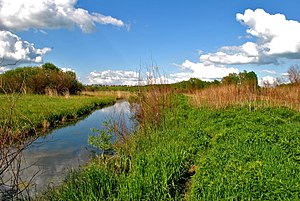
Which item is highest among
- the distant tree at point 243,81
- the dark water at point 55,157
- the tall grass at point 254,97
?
the distant tree at point 243,81

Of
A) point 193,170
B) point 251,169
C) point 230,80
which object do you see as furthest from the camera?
point 230,80

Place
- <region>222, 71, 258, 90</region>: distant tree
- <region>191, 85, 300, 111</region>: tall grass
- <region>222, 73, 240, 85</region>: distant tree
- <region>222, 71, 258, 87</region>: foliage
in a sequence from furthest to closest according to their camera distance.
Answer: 1. <region>222, 73, 240, 85</region>: distant tree
2. <region>222, 71, 258, 87</region>: foliage
3. <region>222, 71, 258, 90</region>: distant tree
4. <region>191, 85, 300, 111</region>: tall grass

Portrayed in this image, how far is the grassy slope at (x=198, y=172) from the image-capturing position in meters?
5.15

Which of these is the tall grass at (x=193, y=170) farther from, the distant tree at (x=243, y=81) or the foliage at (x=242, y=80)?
the foliage at (x=242, y=80)

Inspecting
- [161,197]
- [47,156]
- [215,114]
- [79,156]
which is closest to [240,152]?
[161,197]

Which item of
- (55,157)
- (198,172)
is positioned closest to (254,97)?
(55,157)

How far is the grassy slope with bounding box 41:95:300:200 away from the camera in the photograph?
5.15 metres

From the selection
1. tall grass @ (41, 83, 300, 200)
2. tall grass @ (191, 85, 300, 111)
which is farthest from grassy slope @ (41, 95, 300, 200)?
tall grass @ (191, 85, 300, 111)

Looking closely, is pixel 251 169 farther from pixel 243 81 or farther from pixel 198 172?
pixel 243 81

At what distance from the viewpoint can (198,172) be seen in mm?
6133

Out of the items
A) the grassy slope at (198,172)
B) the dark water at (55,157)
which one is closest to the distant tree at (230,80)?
the dark water at (55,157)

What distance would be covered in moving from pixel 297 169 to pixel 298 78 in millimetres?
18687

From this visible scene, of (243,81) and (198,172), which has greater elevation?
(243,81)

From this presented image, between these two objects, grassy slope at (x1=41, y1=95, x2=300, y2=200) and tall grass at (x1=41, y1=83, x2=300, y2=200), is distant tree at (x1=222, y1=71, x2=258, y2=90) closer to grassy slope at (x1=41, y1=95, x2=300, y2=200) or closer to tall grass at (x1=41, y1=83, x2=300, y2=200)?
tall grass at (x1=41, y1=83, x2=300, y2=200)
